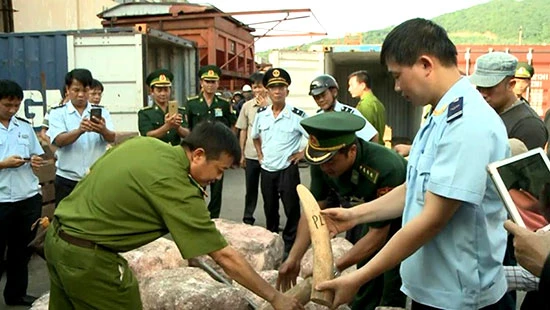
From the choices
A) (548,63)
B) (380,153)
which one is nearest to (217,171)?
(380,153)

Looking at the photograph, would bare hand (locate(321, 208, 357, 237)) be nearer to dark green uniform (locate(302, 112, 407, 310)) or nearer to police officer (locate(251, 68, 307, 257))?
dark green uniform (locate(302, 112, 407, 310))

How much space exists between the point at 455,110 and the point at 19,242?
11.8 ft

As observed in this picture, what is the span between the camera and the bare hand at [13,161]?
3971 millimetres

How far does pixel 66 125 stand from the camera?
Result: 4.63m

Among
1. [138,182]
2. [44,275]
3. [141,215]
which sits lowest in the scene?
[44,275]

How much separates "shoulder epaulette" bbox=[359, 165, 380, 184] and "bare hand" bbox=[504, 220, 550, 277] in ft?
4.02

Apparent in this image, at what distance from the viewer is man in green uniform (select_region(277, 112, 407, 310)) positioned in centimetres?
248

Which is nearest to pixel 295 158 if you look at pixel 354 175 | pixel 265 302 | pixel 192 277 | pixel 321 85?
pixel 321 85

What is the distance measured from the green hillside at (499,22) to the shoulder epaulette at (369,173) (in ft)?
157

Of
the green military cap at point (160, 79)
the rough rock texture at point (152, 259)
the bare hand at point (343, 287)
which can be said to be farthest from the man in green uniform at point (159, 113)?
the bare hand at point (343, 287)

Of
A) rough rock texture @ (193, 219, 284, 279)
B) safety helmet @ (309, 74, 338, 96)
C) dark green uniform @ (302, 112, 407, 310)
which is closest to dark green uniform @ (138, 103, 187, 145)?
rough rock texture @ (193, 219, 284, 279)

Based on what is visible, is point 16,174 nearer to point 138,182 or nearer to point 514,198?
point 138,182

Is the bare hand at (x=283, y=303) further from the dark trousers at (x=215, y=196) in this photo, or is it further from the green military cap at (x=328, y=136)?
the dark trousers at (x=215, y=196)

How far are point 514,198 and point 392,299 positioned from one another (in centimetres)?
172
